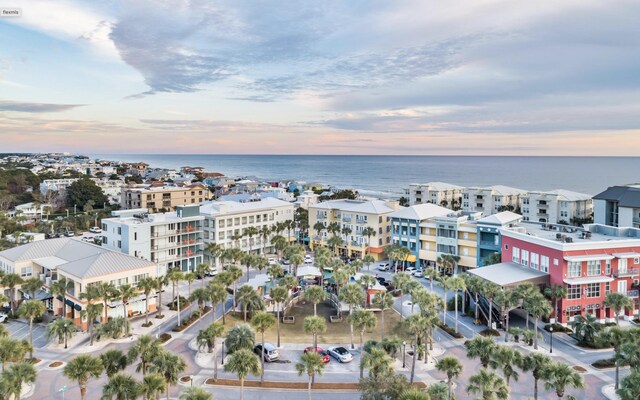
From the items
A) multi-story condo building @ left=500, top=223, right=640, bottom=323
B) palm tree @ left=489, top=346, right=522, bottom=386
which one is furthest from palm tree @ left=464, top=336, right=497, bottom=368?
multi-story condo building @ left=500, top=223, right=640, bottom=323

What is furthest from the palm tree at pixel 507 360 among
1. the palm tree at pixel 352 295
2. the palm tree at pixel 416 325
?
the palm tree at pixel 352 295

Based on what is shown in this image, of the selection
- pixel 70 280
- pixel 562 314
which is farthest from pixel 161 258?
pixel 562 314

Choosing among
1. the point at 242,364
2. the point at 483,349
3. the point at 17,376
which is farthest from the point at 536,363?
the point at 17,376

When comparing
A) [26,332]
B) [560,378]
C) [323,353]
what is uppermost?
[560,378]

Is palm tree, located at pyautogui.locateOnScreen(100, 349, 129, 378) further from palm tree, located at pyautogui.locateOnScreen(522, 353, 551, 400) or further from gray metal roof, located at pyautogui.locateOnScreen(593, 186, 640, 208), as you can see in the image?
gray metal roof, located at pyautogui.locateOnScreen(593, 186, 640, 208)

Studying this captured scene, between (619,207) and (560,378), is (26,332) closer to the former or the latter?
(560,378)
